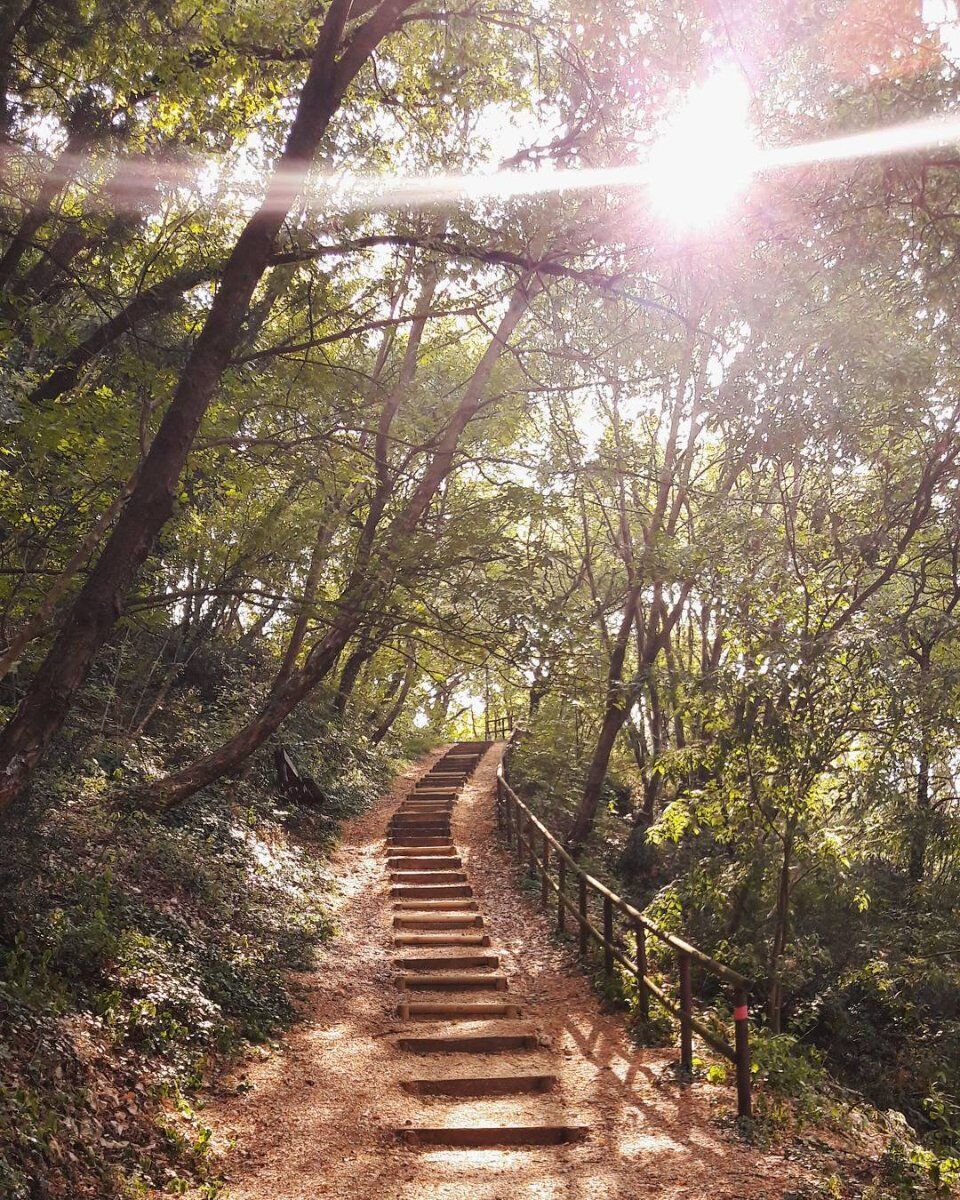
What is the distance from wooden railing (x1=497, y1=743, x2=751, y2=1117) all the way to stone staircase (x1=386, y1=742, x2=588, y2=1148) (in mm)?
1051

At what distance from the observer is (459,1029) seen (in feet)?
26.3

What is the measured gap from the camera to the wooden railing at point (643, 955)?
600cm

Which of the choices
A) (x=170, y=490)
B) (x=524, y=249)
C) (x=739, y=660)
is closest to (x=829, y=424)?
(x=739, y=660)

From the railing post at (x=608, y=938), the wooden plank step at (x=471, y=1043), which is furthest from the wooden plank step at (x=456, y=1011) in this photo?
the railing post at (x=608, y=938)

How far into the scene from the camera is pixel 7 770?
15.9 feet

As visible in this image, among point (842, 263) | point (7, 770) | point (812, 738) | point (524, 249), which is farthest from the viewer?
point (812, 738)

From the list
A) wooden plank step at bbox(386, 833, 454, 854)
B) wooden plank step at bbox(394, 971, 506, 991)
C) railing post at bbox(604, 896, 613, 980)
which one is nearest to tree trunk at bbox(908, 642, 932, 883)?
railing post at bbox(604, 896, 613, 980)

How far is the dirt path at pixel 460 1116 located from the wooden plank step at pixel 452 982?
154 millimetres

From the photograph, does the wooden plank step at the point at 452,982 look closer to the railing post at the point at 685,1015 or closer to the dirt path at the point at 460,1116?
the dirt path at the point at 460,1116

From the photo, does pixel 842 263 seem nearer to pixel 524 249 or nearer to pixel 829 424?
pixel 524 249

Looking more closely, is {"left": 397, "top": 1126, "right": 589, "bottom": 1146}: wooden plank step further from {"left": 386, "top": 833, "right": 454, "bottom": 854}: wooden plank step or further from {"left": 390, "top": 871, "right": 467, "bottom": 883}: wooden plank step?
{"left": 386, "top": 833, "right": 454, "bottom": 854}: wooden plank step

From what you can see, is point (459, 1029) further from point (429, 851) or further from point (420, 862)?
point (429, 851)

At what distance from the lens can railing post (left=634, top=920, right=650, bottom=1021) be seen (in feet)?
25.5

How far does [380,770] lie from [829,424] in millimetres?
15940
